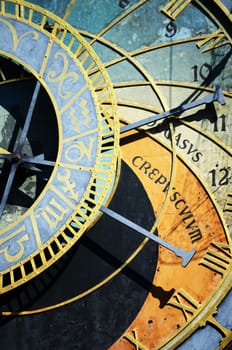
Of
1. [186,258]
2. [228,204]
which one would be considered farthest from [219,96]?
[186,258]

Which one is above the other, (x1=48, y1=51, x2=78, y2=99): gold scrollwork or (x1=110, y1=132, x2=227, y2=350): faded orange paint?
(x1=48, y1=51, x2=78, y2=99): gold scrollwork

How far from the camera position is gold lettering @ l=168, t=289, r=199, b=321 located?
278 inches

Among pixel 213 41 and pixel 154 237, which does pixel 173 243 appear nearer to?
pixel 154 237

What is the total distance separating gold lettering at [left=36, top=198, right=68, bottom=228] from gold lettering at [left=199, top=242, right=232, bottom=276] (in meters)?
0.95

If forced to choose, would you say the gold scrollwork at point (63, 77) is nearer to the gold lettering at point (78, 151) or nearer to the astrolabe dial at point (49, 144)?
the astrolabe dial at point (49, 144)

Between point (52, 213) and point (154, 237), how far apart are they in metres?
0.66

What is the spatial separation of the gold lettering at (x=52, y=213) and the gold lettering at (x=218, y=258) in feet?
3.12

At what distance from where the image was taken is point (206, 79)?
7.55 meters

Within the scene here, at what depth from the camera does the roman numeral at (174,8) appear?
771 cm

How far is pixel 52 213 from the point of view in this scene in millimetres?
7051

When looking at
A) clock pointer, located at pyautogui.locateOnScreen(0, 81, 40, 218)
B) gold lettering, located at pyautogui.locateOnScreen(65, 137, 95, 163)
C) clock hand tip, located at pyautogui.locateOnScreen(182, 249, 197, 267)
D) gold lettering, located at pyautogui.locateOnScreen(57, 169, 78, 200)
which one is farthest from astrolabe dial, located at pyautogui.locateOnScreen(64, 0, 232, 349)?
clock pointer, located at pyautogui.locateOnScreen(0, 81, 40, 218)

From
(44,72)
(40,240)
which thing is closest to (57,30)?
(44,72)

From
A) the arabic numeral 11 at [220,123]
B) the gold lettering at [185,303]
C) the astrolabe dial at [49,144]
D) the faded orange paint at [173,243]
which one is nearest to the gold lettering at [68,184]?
the astrolabe dial at [49,144]

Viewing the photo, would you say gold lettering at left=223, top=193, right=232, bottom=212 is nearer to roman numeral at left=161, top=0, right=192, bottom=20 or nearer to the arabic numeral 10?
the arabic numeral 10
